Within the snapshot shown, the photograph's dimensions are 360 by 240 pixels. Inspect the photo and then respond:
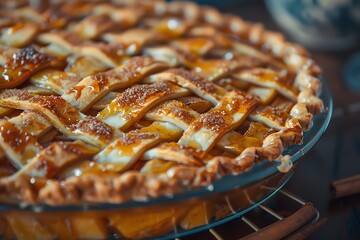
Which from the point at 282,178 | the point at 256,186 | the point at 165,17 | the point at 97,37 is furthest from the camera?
the point at 165,17

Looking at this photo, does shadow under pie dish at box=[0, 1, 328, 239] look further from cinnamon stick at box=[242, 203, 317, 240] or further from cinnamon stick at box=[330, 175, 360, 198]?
cinnamon stick at box=[330, 175, 360, 198]

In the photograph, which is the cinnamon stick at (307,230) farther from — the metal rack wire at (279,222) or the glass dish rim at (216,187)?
the glass dish rim at (216,187)

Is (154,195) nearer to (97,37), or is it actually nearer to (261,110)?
(261,110)

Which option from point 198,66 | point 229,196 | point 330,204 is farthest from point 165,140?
point 330,204

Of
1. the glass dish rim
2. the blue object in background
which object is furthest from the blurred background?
the glass dish rim

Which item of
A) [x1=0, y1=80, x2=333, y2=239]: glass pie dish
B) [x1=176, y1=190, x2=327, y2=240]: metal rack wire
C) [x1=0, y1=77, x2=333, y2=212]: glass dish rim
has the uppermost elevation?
[x1=0, y1=77, x2=333, y2=212]: glass dish rim

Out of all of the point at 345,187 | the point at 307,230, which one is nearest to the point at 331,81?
the point at 345,187

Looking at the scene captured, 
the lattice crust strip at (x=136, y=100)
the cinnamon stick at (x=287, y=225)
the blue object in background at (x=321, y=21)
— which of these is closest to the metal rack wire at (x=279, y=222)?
the cinnamon stick at (x=287, y=225)
